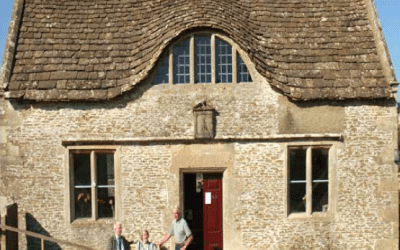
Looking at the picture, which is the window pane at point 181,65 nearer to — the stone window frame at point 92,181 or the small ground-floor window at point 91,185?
the stone window frame at point 92,181

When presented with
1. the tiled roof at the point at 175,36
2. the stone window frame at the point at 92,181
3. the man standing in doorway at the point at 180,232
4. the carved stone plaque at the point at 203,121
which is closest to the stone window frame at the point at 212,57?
Answer: the tiled roof at the point at 175,36

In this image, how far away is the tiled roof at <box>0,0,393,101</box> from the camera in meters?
10.3

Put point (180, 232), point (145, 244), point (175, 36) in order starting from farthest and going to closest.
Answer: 1. point (175, 36)
2. point (180, 232)
3. point (145, 244)

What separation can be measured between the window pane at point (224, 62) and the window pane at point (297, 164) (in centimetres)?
281

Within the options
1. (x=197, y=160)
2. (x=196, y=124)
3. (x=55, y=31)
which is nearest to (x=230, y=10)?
(x=196, y=124)

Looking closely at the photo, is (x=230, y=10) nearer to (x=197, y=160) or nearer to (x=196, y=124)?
(x=196, y=124)

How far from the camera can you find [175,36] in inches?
401

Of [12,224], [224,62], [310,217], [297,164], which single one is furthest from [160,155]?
[310,217]

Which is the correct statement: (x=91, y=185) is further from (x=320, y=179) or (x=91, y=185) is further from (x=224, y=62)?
(x=320, y=179)

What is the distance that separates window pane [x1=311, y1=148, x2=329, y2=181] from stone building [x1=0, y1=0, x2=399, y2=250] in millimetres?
29

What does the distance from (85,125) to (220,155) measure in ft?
12.6

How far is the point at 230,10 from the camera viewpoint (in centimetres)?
1141

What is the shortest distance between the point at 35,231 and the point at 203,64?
21.8 feet

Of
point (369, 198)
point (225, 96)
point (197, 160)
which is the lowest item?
point (369, 198)
